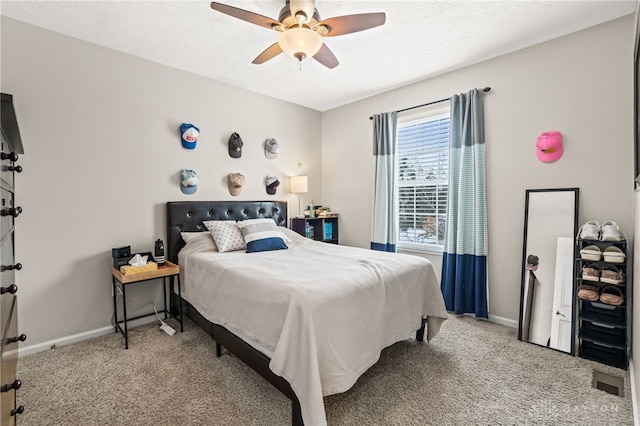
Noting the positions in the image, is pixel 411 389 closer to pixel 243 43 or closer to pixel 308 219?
pixel 308 219

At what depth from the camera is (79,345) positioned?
101 inches

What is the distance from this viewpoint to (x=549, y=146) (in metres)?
2.66

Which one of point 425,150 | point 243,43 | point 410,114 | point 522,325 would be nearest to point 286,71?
point 243,43

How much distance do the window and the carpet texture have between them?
1.48 meters

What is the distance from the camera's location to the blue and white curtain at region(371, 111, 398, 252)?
12.8ft

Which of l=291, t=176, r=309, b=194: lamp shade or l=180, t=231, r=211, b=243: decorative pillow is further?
l=291, t=176, r=309, b=194: lamp shade

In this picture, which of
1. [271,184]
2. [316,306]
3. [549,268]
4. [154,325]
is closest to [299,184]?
[271,184]

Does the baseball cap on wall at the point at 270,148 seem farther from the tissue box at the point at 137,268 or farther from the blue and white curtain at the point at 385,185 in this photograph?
the tissue box at the point at 137,268

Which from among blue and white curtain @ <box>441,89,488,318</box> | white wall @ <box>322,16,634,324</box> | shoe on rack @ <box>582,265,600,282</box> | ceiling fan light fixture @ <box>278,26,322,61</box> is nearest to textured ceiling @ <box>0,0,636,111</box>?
white wall @ <box>322,16,634,324</box>

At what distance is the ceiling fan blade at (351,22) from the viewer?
191 cm

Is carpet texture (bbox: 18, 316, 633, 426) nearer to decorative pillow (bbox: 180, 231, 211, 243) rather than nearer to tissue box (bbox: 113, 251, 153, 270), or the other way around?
tissue box (bbox: 113, 251, 153, 270)

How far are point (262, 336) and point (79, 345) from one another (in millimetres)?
1996

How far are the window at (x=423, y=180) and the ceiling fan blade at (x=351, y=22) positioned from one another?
185cm

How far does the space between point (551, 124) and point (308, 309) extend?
281cm
